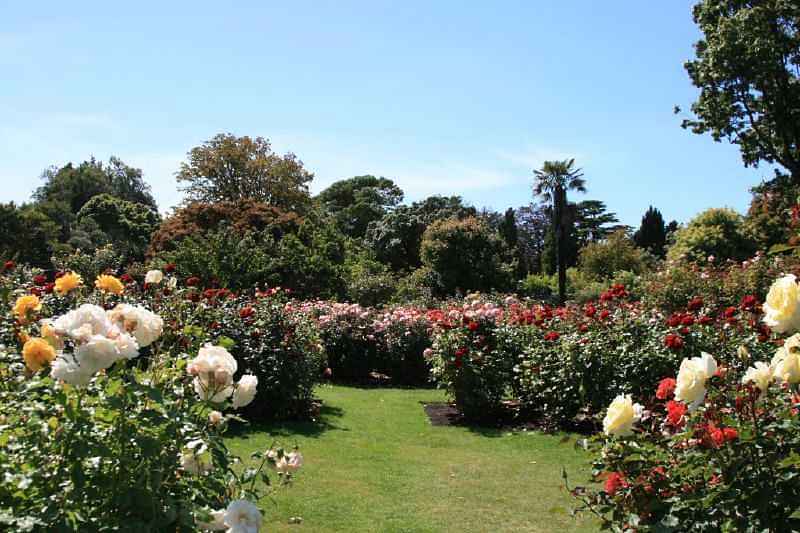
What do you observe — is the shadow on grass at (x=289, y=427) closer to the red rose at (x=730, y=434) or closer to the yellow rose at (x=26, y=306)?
the yellow rose at (x=26, y=306)

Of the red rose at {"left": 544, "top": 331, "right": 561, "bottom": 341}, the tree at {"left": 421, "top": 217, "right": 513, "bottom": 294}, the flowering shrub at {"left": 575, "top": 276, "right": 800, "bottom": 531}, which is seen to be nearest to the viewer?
the flowering shrub at {"left": 575, "top": 276, "right": 800, "bottom": 531}

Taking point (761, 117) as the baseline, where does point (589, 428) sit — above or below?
below

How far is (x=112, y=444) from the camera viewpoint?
6.96 ft

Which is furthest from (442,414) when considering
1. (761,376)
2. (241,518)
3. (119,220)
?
(119,220)

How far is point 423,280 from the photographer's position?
1000 inches

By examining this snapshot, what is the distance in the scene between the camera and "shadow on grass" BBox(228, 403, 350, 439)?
710 centimetres

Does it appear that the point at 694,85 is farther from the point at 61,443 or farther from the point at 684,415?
the point at 61,443

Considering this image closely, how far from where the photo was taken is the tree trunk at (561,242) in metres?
31.8

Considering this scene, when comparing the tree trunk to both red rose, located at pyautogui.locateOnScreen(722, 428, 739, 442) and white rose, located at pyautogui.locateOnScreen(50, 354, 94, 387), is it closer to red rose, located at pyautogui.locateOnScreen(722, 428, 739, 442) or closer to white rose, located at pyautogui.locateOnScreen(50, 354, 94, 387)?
red rose, located at pyautogui.locateOnScreen(722, 428, 739, 442)

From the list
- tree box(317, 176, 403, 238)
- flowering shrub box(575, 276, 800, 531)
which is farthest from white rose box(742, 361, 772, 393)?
tree box(317, 176, 403, 238)

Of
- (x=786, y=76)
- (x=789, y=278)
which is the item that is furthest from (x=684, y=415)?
(x=786, y=76)

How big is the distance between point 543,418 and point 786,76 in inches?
667

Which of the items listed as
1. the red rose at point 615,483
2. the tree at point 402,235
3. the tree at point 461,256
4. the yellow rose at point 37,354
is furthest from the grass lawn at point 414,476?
the tree at point 402,235

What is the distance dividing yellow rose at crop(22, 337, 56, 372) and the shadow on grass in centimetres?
494
